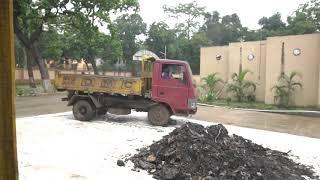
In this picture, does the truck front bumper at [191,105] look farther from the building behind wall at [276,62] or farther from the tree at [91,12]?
the tree at [91,12]

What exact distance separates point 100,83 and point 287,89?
11992 mm

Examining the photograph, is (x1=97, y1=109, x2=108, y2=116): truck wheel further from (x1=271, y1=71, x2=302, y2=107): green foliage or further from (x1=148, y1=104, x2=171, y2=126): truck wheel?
(x1=271, y1=71, x2=302, y2=107): green foliage

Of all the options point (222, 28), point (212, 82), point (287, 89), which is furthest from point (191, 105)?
point (222, 28)

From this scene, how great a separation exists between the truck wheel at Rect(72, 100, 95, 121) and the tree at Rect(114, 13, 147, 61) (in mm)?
44879

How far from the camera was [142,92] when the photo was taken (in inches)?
571

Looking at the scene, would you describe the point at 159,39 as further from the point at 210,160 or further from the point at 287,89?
the point at 210,160

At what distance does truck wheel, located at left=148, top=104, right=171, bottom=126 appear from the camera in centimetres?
1438

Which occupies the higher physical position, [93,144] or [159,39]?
[159,39]

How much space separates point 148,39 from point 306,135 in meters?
45.3

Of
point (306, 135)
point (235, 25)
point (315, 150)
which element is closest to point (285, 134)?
point (306, 135)

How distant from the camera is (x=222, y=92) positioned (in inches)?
1101

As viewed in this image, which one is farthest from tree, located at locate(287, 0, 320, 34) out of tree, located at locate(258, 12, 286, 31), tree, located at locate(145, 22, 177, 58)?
tree, located at locate(145, 22, 177, 58)

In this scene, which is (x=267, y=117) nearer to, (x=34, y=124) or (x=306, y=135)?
(x=306, y=135)

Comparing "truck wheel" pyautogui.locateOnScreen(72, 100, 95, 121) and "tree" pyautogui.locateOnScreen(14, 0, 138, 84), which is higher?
"tree" pyautogui.locateOnScreen(14, 0, 138, 84)
